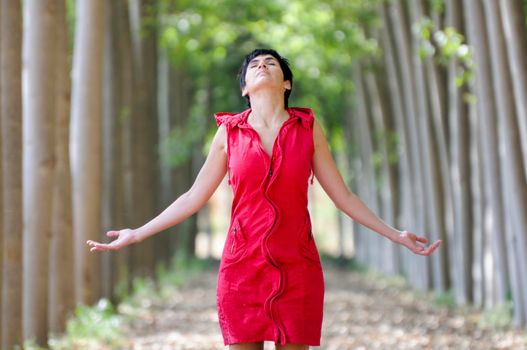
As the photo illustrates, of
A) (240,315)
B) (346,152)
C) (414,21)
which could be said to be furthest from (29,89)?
(346,152)

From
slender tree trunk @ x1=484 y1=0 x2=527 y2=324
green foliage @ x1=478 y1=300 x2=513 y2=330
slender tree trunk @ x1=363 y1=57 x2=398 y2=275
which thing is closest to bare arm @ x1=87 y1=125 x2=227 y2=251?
slender tree trunk @ x1=484 y1=0 x2=527 y2=324

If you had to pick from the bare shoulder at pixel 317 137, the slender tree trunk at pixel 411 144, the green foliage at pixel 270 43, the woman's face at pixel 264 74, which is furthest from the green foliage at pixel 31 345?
the slender tree trunk at pixel 411 144

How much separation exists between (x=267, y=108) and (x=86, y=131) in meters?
7.70

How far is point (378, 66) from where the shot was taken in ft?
80.6

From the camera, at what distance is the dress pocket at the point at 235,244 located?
4.80 metres

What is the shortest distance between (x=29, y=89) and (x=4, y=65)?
155 cm

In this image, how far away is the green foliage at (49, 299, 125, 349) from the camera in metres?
10.8

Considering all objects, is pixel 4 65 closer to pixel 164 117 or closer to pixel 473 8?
pixel 473 8

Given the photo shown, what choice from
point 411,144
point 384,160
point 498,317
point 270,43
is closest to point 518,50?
point 498,317

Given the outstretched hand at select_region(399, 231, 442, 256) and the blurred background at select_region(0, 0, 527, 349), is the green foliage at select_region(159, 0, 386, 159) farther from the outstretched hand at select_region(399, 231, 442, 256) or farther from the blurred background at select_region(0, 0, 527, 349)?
the outstretched hand at select_region(399, 231, 442, 256)

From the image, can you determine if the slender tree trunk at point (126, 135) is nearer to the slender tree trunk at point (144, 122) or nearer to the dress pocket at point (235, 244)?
the slender tree trunk at point (144, 122)

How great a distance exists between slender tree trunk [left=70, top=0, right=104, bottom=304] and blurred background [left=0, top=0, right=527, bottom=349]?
0.07 feet

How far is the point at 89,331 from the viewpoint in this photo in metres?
11.4

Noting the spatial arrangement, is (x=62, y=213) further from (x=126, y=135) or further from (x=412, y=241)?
(x=412, y=241)
